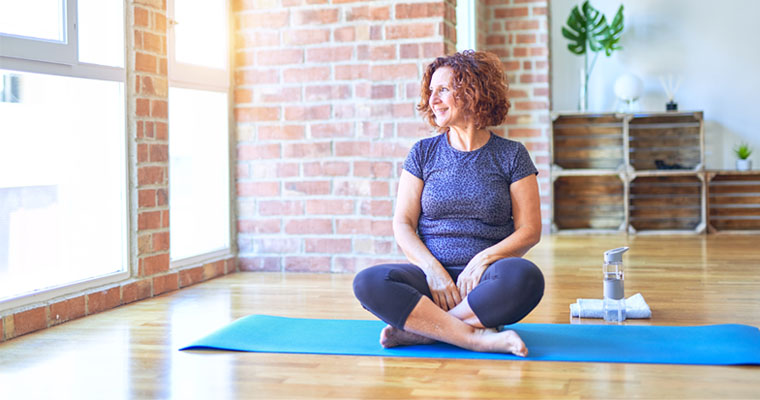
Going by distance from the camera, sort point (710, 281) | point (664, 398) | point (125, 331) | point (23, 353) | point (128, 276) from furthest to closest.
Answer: point (710, 281)
point (128, 276)
point (125, 331)
point (23, 353)
point (664, 398)

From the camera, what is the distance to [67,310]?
320cm

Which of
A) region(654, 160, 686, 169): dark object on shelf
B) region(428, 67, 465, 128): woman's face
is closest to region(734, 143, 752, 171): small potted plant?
region(654, 160, 686, 169): dark object on shelf

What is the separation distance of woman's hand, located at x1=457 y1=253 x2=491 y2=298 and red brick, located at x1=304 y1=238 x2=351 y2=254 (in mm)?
1848

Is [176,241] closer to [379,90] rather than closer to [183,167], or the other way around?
[183,167]

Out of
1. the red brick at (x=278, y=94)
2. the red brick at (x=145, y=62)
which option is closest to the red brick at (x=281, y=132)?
the red brick at (x=278, y=94)

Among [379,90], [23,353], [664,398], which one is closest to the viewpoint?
[664,398]

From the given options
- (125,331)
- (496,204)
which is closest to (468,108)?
(496,204)

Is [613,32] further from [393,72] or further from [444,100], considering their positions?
[444,100]

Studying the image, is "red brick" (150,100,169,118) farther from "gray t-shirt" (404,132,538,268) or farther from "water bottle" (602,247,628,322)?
"water bottle" (602,247,628,322)

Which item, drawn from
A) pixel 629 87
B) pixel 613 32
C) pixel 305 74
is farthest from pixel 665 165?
pixel 305 74

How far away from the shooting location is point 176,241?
4.03 m

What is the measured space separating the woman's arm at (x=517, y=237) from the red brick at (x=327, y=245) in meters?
1.79

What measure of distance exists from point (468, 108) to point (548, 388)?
961 mm

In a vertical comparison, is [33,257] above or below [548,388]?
above
